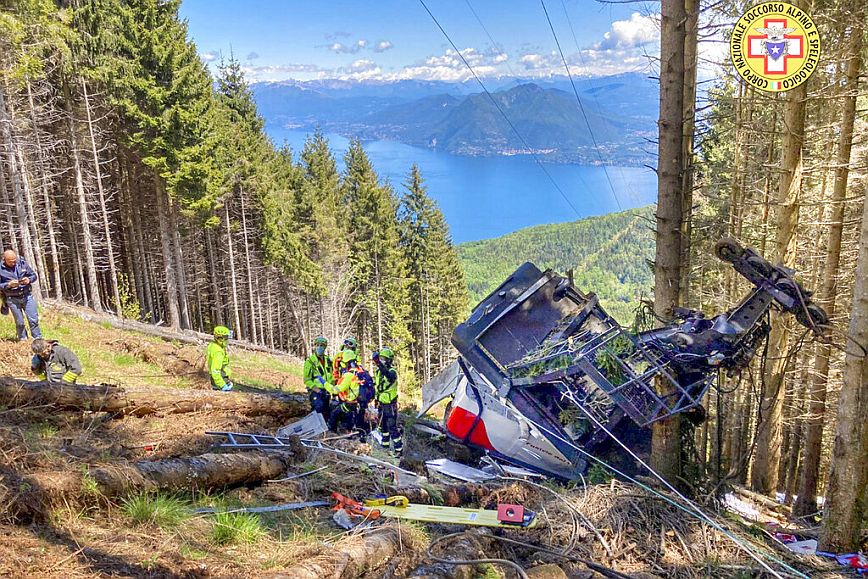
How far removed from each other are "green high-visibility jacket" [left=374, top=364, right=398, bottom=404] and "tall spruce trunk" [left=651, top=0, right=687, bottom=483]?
14.1 feet

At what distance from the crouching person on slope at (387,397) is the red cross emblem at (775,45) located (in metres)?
7.58

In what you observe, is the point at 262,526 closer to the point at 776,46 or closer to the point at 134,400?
the point at 134,400

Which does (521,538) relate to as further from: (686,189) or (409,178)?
(409,178)

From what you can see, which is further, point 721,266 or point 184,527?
point 721,266

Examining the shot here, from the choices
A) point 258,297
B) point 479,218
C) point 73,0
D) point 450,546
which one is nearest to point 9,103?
point 73,0

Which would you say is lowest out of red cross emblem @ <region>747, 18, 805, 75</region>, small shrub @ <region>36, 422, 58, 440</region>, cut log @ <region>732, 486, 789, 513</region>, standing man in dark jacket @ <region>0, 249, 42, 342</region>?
cut log @ <region>732, 486, 789, 513</region>

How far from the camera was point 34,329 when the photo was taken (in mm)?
10188

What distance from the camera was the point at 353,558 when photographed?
157 inches

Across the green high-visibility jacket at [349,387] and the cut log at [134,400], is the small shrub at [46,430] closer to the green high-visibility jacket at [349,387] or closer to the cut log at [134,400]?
the cut log at [134,400]

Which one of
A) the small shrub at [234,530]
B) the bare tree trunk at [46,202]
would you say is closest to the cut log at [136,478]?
the small shrub at [234,530]

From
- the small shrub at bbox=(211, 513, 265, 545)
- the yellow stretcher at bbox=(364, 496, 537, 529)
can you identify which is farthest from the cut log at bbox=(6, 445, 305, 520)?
the yellow stretcher at bbox=(364, 496, 537, 529)

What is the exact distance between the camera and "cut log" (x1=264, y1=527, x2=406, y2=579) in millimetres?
3686

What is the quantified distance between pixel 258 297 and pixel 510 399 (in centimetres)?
3014

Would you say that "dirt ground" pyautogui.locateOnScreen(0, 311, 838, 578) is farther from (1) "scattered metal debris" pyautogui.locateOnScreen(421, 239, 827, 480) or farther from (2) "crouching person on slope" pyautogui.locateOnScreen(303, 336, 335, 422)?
(2) "crouching person on slope" pyautogui.locateOnScreen(303, 336, 335, 422)
